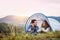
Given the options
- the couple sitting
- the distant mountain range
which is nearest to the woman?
the couple sitting

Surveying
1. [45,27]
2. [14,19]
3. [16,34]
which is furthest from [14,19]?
[45,27]

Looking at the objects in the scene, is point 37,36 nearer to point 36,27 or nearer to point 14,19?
point 36,27

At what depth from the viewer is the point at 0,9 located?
1.02 metres

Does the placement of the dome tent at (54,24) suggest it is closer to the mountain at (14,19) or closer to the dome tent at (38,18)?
the dome tent at (38,18)

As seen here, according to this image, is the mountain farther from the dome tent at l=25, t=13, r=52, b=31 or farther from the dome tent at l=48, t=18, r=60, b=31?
the dome tent at l=48, t=18, r=60, b=31

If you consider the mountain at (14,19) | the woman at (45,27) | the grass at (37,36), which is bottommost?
the grass at (37,36)

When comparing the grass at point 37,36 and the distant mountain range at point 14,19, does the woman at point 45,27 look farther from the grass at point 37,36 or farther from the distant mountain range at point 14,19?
the distant mountain range at point 14,19

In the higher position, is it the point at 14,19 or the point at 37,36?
the point at 14,19

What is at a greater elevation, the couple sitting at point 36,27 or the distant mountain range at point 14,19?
the distant mountain range at point 14,19

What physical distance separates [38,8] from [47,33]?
0.20 meters

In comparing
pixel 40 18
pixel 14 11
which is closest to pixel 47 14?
pixel 40 18

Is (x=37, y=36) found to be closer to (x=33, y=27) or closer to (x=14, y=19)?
(x=33, y=27)

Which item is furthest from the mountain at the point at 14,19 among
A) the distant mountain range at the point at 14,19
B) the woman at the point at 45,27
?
the woman at the point at 45,27

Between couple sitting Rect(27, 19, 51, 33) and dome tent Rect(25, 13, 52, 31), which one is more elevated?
dome tent Rect(25, 13, 52, 31)
